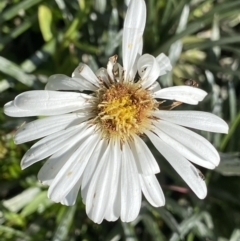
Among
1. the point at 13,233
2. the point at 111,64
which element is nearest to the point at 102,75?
the point at 111,64

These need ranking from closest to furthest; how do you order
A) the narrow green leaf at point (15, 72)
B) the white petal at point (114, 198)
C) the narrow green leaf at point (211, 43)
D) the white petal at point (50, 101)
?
the white petal at point (50, 101)
the white petal at point (114, 198)
the narrow green leaf at point (15, 72)
the narrow green leaf at point (211, 43)

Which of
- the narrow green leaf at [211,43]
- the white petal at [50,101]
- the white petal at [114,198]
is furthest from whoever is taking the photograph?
the narrow green leaf at [211,43]

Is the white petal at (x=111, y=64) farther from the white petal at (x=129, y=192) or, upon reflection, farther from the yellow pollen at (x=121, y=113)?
the white petal at (x=129, y=192)

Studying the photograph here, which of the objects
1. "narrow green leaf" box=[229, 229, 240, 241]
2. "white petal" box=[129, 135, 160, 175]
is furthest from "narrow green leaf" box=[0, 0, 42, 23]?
"narrow green leaf" box=[229, 229, 240, 241]

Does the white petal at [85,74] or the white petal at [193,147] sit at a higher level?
the white petal at [85,74]

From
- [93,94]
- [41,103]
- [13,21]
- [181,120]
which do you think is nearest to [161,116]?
[181,120]

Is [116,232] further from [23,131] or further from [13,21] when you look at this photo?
[13,21]

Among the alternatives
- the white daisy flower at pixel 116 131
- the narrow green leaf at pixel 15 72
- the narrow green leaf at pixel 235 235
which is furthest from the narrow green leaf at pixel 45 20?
the narrow green leaf at pixel 235 235

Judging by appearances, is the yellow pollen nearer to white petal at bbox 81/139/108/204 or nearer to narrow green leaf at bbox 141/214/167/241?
white petal at bbox 81/139/108/204
